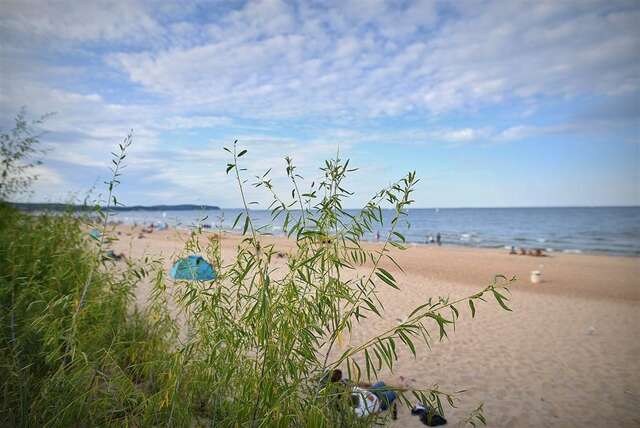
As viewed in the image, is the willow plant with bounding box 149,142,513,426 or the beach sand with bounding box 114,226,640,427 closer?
the willow plant with bounding box 149,142,513,426

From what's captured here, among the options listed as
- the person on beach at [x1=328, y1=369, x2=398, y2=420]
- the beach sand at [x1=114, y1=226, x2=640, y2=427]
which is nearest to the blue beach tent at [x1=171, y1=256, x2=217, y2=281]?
the beach sand at [x1=114, y1=226, x2=640, y2=427]

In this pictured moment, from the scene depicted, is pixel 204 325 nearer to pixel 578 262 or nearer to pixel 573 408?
pixel 573 408

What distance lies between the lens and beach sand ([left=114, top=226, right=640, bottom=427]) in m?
5.79

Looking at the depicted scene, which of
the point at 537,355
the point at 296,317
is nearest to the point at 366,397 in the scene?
the point at 296,317

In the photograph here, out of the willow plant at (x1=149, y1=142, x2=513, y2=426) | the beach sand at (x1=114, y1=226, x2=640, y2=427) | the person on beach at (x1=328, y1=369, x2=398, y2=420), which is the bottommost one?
the beach sand at (x1=114, y1=226, x2=640, y2=427)

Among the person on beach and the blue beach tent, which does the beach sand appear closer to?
the blue beach tent

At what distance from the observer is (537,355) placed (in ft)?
26.6

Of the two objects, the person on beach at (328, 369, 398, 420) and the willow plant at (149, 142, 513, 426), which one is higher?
the willow plant at (149, 142, 513, 426)

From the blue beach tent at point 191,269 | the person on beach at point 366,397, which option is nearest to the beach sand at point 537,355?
the blue beach tent at point 191,269

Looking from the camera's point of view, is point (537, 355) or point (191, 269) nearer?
point (191, 269)

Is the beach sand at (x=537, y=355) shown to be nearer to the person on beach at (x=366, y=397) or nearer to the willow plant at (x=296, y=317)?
the willow plant at (x=296, y=317)

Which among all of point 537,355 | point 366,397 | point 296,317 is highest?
point 296,317

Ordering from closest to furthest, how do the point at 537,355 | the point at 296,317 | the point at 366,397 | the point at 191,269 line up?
the point at 296,317 < the point at 191,269 < the point at 366,397 < the point at 537,355

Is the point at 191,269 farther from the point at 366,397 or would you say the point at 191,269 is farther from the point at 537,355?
the point at 537,355
